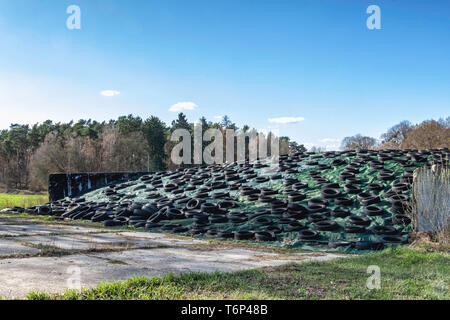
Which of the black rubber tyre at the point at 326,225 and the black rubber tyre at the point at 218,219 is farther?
the black rubber tyre at the point at 218,219

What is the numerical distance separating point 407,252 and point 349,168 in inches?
231

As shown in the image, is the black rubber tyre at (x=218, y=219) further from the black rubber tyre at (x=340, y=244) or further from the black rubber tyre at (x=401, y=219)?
the black rubber tyre at (x=401, y=219)

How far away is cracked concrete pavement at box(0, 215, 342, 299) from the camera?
4.13m

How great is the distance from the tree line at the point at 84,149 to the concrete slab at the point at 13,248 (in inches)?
884

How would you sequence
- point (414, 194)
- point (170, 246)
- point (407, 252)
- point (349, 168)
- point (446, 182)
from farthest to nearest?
point (349, 168), point (414, 194), point (446, 182), point (170, 246), point (407, 252)

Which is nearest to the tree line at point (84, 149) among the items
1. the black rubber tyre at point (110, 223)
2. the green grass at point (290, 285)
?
the black rubber tyre at point (110, 223)

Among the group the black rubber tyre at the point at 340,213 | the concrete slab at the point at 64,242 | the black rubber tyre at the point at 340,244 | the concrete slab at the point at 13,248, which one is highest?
the black rubber tyre at the point at 340,213

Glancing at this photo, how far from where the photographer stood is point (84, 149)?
114ft

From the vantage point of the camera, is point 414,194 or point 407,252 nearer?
point 407,252

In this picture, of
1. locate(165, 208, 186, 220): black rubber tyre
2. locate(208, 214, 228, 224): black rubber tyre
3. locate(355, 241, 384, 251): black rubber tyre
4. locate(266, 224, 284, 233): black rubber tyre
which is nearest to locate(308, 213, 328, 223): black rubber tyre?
locate(266, 224, 284, 233): black rubber tyre

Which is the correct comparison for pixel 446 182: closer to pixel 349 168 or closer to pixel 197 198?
pixel 349 168

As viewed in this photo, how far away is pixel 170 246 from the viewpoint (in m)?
7.41

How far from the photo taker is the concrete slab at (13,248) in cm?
589

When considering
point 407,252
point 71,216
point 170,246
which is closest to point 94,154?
point 71,216
